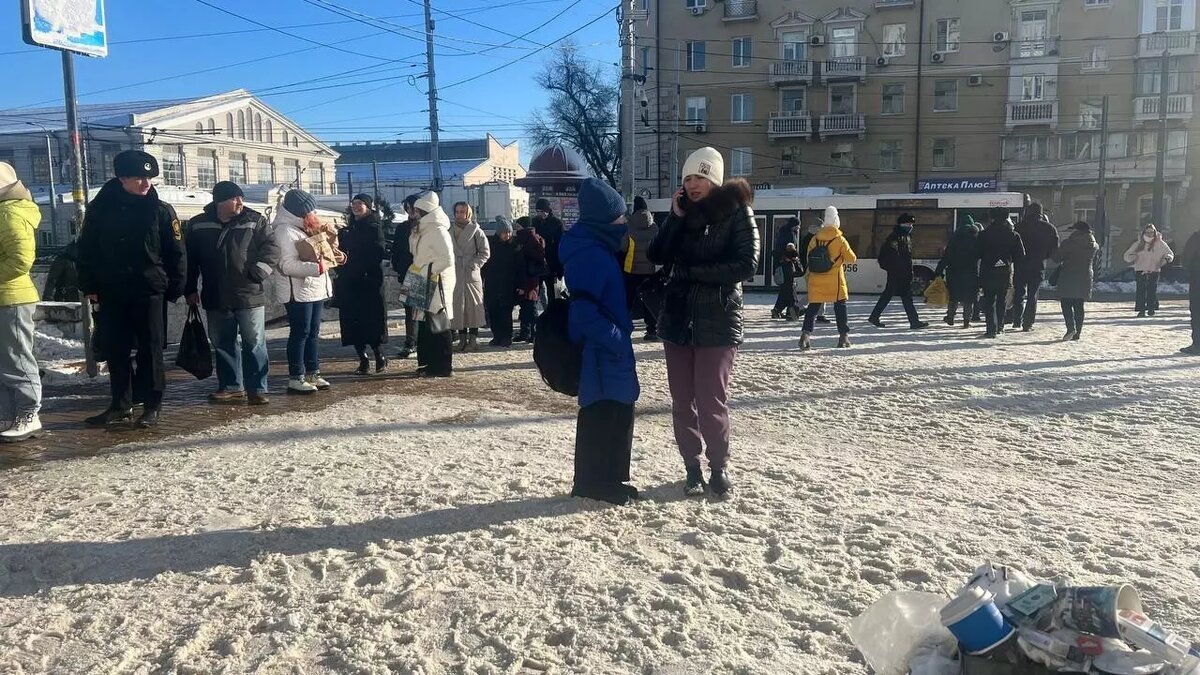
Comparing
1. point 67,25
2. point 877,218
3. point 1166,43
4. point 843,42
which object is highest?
point 843,42

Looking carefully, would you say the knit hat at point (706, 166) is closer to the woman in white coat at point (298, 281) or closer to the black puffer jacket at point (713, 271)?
the black puffer jacket at point (713, 271)

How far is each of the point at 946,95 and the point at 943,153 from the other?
2.88 metres

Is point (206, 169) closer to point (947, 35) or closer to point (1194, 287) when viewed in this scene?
point (947, 35)

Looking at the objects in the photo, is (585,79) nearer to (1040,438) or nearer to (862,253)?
(862,253)

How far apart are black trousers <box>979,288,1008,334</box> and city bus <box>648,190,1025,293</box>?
9.62 m

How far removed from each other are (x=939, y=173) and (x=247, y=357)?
135ft

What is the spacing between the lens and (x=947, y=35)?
1624 inches

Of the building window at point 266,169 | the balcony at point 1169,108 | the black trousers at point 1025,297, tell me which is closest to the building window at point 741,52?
the balcony at point 1169,108

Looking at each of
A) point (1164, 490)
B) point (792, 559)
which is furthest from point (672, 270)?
point (1164, 490)

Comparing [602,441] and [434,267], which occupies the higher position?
[434,267]

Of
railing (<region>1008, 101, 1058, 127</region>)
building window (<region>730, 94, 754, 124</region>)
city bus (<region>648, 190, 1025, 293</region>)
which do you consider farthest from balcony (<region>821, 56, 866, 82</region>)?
city bus (<region>648, 190, 1025, 293</region>)

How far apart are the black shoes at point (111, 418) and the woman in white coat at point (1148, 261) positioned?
15.4 m

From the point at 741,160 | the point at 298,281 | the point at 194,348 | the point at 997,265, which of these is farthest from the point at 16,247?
the point at 741,160

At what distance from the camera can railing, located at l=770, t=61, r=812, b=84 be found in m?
42.7
